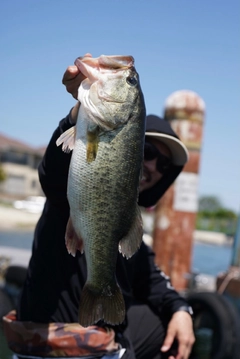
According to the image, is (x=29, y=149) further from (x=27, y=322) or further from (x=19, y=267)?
(x=27, y=322)

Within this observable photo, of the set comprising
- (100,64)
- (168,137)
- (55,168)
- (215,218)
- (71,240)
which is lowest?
(215,218)

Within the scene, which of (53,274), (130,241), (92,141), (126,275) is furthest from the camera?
(126,275)

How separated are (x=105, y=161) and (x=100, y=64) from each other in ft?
1.28

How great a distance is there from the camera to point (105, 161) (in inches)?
78.6

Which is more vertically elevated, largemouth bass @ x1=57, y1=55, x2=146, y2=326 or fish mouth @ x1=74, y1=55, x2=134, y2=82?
fish mouth @ x1=74, y1=55, x2=134, y2=82

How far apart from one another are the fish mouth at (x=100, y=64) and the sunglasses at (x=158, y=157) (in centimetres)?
138

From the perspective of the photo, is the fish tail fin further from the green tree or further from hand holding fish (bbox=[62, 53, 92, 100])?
the green tree

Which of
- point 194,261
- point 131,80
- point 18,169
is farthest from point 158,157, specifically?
point 18,169

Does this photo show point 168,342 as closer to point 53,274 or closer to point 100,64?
point 53,274

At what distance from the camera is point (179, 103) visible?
20.2 feet

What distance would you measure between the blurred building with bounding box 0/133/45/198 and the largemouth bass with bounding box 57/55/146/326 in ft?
164

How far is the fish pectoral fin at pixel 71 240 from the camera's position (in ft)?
6.86

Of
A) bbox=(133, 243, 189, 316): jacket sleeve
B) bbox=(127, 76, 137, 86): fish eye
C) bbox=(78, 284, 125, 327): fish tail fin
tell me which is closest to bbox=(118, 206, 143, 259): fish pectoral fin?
bbox=(78, 284, 125, 327): fish tail fin

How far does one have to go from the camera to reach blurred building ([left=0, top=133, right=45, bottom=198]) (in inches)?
2047
